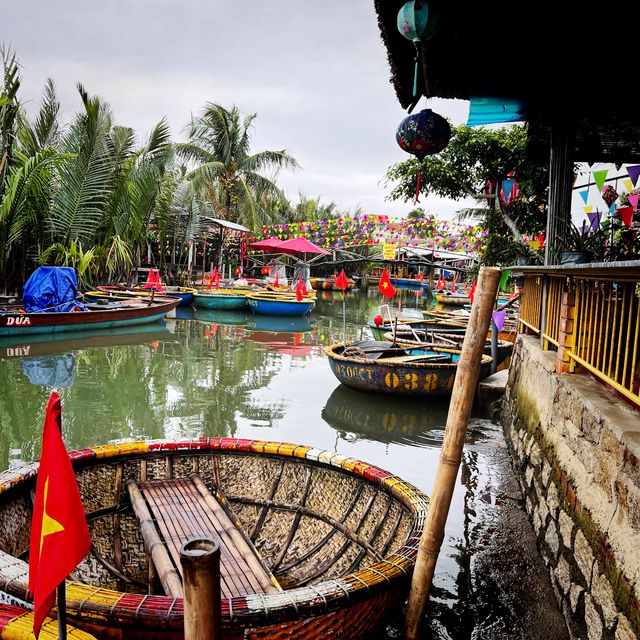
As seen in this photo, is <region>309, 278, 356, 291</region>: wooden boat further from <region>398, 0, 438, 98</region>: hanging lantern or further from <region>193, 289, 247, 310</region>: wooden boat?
<region>398, 0, 438, 98</region>: hanging lantern

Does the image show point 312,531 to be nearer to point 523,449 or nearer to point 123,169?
point 523,449

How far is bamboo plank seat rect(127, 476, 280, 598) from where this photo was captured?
9.69 ft

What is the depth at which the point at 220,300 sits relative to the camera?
66.2 ft

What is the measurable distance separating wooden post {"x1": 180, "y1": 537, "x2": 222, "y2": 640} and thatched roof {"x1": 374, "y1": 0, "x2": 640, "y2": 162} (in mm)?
3702

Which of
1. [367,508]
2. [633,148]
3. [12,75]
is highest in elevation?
[12,75]

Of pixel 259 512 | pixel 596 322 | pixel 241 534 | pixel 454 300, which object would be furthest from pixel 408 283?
pixel 241 534

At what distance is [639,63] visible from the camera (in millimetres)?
5012

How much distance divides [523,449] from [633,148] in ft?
13.2

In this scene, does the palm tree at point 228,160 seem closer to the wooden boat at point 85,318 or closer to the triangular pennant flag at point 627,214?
the wooden boat at point 85,318

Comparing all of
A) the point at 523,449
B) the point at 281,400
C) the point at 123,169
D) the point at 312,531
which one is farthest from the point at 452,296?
the point at 312,531

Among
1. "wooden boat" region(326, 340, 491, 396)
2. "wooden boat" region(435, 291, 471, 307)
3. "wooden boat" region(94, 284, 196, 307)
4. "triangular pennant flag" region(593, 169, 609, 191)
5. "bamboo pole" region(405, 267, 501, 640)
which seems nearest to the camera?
"bamboo pole" region(405, 267, 501, 640)

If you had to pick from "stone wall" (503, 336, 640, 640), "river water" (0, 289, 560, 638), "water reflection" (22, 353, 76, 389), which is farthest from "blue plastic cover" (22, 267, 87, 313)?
"stone wall" (503, 336, 640, 640)

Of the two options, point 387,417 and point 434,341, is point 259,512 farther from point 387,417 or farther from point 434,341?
point 434,341

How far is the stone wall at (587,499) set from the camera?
2424 mm
